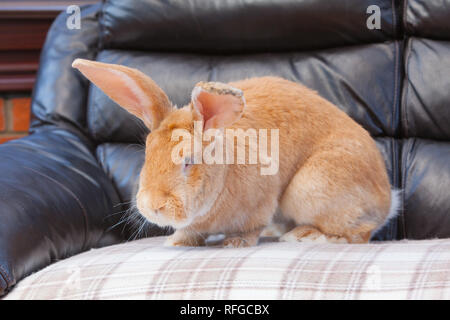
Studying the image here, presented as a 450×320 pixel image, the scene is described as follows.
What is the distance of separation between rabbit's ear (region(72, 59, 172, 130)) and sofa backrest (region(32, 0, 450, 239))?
1.70ft

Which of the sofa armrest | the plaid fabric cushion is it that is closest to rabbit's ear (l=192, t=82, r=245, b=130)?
the plaid fabric cushion

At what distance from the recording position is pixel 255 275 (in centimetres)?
101

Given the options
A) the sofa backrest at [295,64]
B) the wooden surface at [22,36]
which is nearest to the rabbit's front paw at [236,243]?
the sofa backrest at [295,64]

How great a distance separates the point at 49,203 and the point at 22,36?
1.11 m

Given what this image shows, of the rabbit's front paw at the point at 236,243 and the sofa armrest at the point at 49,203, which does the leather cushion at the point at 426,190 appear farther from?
the sofa armrest at the point at 49,203

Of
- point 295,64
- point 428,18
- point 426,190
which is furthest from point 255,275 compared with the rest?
point 428,18

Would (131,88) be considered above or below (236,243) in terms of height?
above

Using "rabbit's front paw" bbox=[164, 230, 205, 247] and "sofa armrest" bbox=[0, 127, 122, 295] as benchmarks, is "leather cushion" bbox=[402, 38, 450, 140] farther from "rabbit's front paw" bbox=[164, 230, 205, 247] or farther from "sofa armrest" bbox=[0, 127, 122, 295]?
"sofa armrest" bbox=[0, 127, 122, 295]

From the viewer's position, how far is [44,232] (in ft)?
4.08

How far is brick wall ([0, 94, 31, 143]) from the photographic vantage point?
2273 mm

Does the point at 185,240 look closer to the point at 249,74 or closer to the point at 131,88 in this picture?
the point at 131,88
